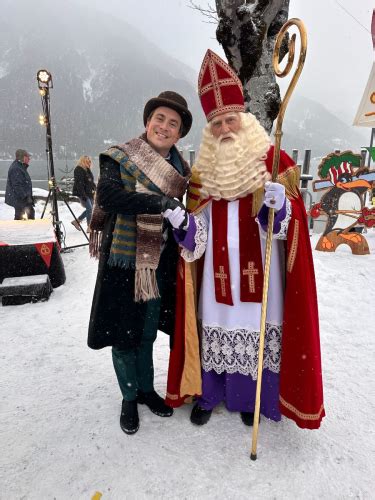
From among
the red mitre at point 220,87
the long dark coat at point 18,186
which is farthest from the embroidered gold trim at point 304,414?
the long dark coat at point 18,186

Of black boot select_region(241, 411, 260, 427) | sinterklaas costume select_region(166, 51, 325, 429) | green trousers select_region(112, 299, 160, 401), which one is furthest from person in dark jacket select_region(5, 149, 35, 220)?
black boot select_region(241, 411, 260, 427)

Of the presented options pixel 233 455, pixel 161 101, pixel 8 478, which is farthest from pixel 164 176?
pixel 8 478

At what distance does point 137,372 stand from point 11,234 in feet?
10.6

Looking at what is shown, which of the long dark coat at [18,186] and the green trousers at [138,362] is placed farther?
the long dark coat at [18,186]

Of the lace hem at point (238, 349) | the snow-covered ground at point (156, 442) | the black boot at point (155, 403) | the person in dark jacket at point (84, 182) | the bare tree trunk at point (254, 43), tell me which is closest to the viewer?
the snow-covered ground at point (156, 442)

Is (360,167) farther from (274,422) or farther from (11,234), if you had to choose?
(11,234)

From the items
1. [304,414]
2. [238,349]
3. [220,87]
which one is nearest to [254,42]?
[220,87]

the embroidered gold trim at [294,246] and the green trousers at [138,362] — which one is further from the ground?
the embroidered gold trim at [294,246]

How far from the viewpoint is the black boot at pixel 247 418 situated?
206cm

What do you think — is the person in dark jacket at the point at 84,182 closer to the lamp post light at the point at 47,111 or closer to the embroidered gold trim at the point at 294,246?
the lamp post light at the point at 47,111

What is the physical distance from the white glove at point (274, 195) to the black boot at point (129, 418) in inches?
62.8

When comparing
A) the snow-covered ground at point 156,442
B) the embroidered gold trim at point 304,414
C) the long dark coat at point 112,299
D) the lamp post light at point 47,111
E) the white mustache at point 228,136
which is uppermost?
the lamp post light at point 47,111

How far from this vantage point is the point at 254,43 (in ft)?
12.1

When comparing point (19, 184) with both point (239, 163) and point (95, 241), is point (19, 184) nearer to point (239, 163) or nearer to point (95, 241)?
point (95, 241)
